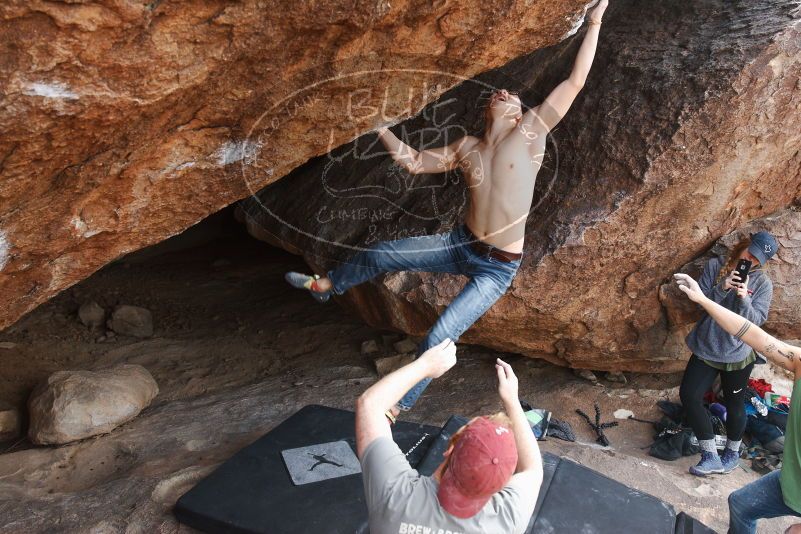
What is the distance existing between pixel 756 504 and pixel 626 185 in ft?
6.41

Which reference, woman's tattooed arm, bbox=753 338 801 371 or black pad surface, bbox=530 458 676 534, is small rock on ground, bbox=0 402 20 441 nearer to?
black pad surface, bbox=530 458 676 534

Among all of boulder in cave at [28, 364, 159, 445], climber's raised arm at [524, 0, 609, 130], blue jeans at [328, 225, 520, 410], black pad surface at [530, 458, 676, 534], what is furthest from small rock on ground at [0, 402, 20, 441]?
climber's raised arm at [524, 0, 609, 130]

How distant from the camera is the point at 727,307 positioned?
12.8ft

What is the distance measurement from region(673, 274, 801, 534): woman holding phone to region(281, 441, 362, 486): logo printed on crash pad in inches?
71.3

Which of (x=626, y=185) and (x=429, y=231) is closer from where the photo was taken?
(x=626, y=185)

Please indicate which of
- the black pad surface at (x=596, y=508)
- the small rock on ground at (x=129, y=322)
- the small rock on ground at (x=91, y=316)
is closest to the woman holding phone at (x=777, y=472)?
the black pad surface at (x=596, y=508)

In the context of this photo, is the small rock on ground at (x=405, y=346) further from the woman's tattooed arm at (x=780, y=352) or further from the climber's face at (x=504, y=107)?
the woman's tattooed arm at (x=780, y=352)

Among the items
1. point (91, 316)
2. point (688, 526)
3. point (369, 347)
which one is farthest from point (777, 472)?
point (91, 316)

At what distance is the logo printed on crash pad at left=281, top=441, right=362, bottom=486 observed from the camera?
3.34 metres

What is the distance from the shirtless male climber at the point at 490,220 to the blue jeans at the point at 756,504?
1.44 metres

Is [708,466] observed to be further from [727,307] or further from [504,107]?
[504,107]

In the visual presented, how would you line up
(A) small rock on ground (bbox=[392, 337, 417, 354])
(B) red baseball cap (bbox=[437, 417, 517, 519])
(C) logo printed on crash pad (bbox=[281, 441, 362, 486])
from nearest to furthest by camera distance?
(B) red baseball cap (bbox=[437, 417, 517, 519]), (C) logo printed on crash pad (bbox=[281, 441, 362, 486]), (A) small rock on ground (bbox=[392, 337, 417, 354])

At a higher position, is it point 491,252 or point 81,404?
point 491,252

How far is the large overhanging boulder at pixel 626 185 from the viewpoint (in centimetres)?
401
